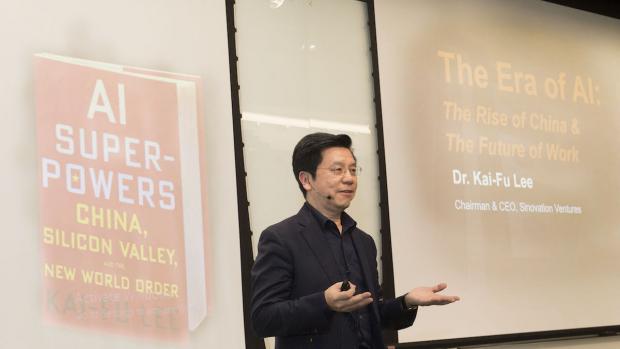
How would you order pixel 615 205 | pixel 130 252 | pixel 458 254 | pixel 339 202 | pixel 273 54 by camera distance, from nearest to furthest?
pixel 339 202 → pixel 130 252 → pixel 273 54 → pixel 458 254 → pixel 615 205

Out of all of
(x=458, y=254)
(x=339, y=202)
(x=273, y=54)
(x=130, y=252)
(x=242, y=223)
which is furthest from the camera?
(x=458, y=254)

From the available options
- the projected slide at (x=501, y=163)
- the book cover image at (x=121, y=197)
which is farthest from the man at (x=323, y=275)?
A: the projected slide at (x=501, y=163)

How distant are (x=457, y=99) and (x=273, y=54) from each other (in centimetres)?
133

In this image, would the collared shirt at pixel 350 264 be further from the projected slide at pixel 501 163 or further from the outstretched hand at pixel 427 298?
the projected slide at pixel 501 163

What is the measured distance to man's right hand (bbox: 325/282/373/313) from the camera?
6.73ft

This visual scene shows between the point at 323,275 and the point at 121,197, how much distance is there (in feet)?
5.26

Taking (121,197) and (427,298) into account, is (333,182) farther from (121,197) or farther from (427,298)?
(121,197)

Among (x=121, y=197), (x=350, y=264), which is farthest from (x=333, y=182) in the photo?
(x=121, y=197)

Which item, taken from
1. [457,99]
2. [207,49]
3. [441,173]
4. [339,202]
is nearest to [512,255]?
[441,173]

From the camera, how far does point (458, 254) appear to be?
4707mm

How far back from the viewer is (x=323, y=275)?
7.61 feet

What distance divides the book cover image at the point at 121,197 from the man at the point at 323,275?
137 cm

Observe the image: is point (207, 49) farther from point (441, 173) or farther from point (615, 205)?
point (615, 205)

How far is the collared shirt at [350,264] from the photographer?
2.32 meters
